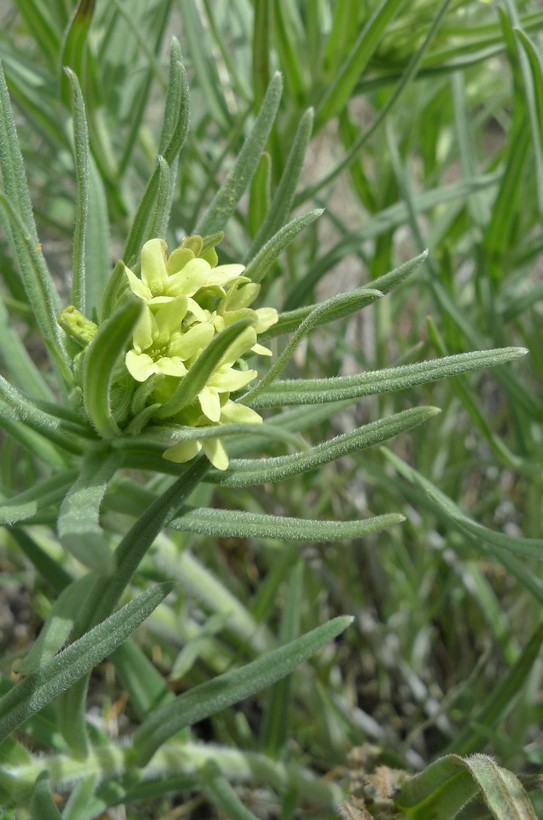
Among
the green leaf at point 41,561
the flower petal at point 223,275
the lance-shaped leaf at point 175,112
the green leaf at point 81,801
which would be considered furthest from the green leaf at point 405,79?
the green leaf at point 81,801

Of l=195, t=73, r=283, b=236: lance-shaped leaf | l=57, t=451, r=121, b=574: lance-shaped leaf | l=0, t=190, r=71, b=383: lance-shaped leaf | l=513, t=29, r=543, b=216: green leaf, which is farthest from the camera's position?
l=513, t=29, r=543, b=216: green leaf

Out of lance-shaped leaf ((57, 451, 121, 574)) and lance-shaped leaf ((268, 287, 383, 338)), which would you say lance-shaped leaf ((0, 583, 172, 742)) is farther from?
lance-shaped leaf ((268, 287, 383, 338))

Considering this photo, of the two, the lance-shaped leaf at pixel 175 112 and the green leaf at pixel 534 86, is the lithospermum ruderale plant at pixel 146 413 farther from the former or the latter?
the green leaf at pixel 534 86

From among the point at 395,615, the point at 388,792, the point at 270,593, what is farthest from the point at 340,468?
the point at 388,792

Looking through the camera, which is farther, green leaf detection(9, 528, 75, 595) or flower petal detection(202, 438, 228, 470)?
green leaf detection(9, 528, 75, 595)

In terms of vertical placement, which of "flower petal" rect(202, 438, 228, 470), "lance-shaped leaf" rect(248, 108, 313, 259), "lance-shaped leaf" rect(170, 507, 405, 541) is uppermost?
"lance-shaped leaf" rect(248, 108, 313, 259)

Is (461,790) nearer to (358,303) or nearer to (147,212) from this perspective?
(358,303)

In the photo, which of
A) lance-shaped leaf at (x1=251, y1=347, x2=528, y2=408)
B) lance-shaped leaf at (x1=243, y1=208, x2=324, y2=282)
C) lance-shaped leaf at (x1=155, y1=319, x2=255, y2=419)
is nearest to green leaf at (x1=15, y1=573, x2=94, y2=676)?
lance-shaped leaf at (x1=155, y1=319, x2=255, y2=419)
